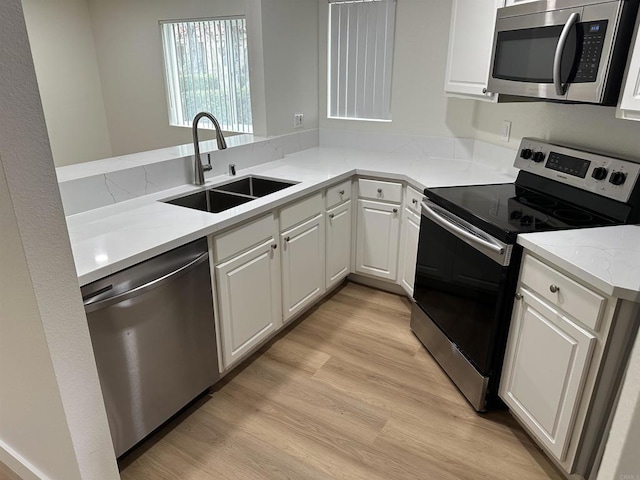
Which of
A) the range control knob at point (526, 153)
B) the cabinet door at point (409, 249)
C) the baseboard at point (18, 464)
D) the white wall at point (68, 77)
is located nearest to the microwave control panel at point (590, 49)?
the range control knob at point (526, 153)

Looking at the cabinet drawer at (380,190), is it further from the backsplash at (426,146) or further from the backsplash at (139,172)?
the backsplash at (139,172)

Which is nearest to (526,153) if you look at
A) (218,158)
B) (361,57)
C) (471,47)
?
(471,47)

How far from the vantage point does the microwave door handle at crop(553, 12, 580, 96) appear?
5.58 feet

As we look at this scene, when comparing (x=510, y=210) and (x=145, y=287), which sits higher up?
(x=510, y=210)

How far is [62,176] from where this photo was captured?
6.72 ft

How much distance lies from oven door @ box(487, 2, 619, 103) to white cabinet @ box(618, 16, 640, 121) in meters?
0.07

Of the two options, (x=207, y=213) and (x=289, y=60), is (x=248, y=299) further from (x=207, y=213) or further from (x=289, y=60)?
(x=289, y=60)

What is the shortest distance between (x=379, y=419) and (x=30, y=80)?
187 centimetres

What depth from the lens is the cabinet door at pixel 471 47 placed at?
2.33 meters

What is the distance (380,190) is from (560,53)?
4.44ft

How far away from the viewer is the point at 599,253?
1.59 m

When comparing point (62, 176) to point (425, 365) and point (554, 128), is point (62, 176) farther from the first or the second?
point (554, 128)

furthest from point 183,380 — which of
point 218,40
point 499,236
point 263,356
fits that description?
point 218,40

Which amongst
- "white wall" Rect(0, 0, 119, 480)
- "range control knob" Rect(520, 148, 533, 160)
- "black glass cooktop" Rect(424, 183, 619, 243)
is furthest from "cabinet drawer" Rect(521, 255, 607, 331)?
"white wall" Rect(0, 0, 119, 480)
